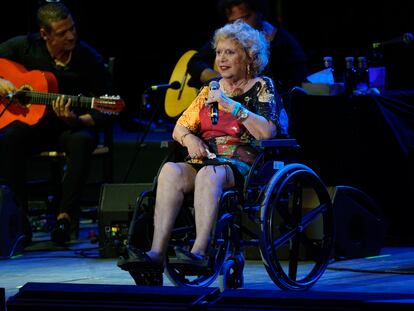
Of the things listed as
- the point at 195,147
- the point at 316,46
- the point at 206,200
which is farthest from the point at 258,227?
the point at 316,46

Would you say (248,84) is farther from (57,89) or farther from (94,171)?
(94,171)

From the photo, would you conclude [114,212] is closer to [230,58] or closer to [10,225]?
[10,225]

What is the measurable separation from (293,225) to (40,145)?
7.78ft

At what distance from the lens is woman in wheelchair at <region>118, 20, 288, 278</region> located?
4.78 meters

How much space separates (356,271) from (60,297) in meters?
2.29

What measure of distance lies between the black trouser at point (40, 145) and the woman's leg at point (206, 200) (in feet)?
6.93

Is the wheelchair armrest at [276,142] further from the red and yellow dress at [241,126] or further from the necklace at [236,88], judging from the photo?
the necklace at [236,88]

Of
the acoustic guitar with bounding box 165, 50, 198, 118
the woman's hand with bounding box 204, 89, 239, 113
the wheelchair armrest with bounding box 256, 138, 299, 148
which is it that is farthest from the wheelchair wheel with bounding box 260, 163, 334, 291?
the acoustic guitar with bounding box 165, 50, 198, 118

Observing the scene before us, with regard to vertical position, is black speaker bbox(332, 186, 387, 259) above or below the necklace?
below

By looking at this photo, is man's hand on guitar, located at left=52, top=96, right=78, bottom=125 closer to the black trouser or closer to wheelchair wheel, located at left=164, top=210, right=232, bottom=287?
the black trouser

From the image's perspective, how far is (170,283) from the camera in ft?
17.5

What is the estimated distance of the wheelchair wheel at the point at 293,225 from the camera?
4766 millimetres

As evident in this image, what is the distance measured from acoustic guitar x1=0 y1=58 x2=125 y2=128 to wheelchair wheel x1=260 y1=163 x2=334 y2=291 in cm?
173

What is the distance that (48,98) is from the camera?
21.9 ft
